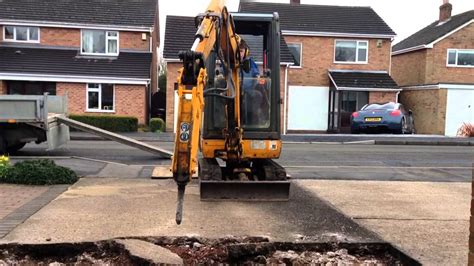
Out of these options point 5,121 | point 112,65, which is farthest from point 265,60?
point 112,65

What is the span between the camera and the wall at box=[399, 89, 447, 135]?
2866cm

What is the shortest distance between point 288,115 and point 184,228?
2288 cm

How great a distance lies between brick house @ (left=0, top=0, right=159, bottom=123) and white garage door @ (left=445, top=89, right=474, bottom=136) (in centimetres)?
1689

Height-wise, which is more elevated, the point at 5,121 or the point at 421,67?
the point at 421,67

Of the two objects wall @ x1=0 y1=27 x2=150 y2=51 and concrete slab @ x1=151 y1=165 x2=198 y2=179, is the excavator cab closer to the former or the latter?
concrete slab @ x1=151 y1=165 x2=198 y2=179

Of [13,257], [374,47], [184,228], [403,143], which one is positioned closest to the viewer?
[13,257]

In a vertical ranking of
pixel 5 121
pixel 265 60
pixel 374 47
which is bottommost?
pixel 5 121

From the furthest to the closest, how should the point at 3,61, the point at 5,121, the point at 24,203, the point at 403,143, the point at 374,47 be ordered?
the point at 374,47 → the point at 3,61 → the point at 403,143 → the point at 5,121 → the point at 24,203

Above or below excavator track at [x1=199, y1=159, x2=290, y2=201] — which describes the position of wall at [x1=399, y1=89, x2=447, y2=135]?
above

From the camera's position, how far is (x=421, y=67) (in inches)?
1237

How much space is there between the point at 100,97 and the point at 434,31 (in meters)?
22.1

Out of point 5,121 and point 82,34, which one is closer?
point 5,121

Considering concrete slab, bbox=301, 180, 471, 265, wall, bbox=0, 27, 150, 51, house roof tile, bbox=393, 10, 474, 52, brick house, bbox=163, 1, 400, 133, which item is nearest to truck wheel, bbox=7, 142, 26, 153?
concrete slab, bbox=301, 180, 471, 265

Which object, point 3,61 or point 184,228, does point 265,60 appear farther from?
point 3,61
